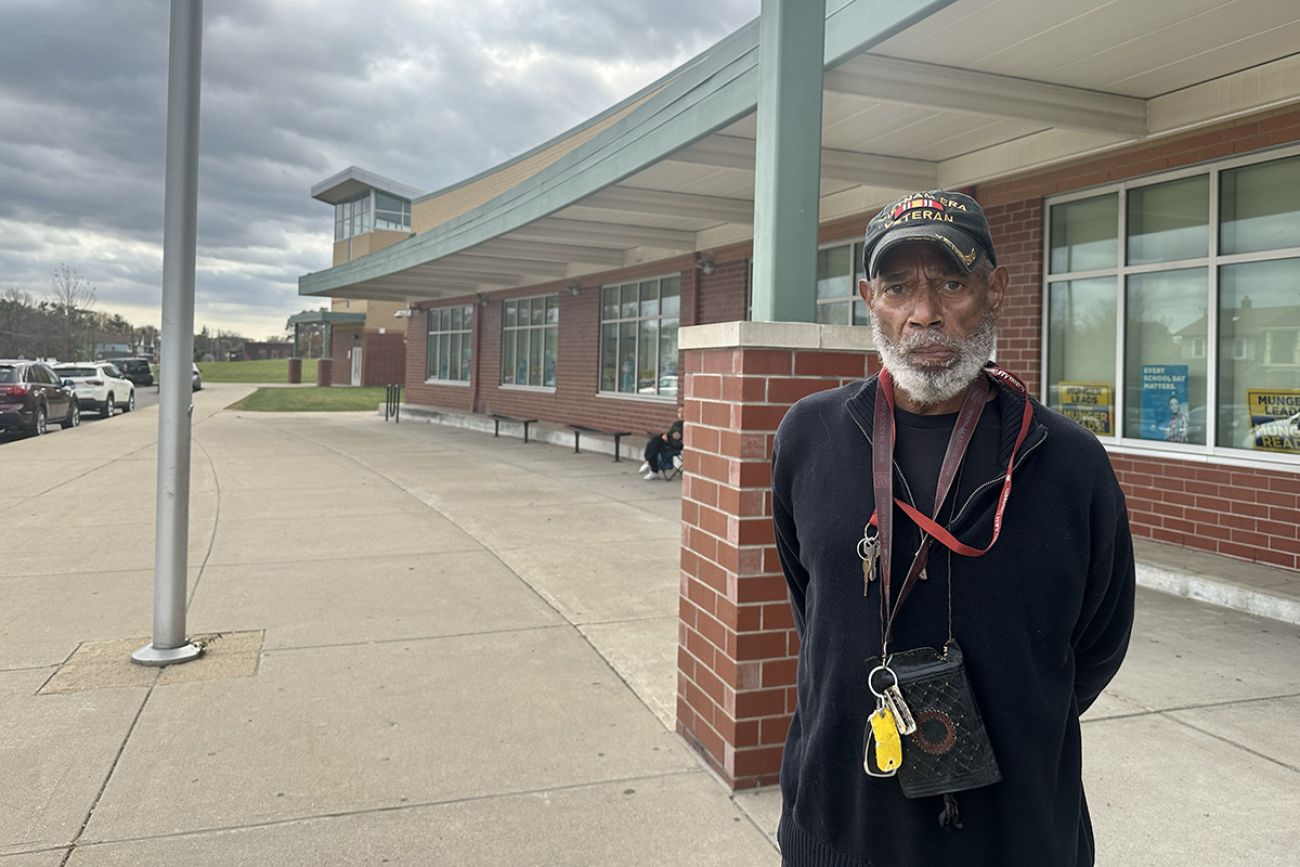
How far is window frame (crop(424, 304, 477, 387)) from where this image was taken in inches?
923

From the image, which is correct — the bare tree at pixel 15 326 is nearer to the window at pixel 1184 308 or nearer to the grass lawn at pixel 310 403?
the grass lawn at pixel 310 403

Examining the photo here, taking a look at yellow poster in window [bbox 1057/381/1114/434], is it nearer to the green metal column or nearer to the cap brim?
the green metal column

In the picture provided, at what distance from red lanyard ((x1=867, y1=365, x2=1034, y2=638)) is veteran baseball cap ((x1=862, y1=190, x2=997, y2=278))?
23 cm

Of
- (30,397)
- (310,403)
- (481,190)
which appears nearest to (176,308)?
(30,397)

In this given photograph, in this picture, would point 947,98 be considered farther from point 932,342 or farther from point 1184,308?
point 932,342

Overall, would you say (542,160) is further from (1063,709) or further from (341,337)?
(341,337)

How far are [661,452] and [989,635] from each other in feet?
36.7

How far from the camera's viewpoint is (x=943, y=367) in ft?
5.58

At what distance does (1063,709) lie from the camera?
1.62 meters

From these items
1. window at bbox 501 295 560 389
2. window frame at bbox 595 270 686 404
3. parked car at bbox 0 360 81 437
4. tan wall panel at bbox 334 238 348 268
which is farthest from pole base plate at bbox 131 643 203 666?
tan wall panel at bbox 334 238 348 268

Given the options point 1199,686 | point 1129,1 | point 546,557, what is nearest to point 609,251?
point 546,557

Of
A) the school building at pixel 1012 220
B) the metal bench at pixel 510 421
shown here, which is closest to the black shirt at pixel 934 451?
the school building at pixel 1012 220

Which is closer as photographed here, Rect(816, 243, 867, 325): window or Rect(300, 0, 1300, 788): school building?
Rect(300, 0, 1300, 788): school building

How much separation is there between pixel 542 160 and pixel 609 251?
1018cm
